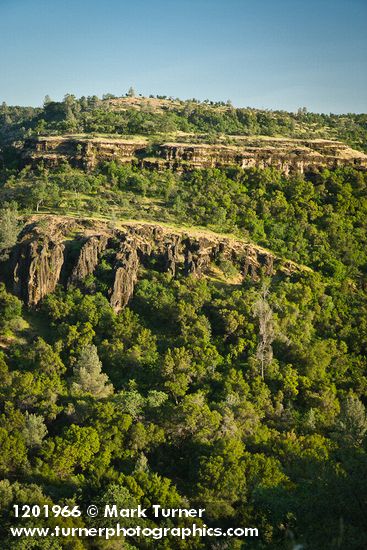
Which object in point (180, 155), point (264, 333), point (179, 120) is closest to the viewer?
point (264, 333)

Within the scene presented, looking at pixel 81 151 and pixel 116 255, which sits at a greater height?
pixel 81 151

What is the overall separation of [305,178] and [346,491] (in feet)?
222

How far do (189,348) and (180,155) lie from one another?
4120 cm

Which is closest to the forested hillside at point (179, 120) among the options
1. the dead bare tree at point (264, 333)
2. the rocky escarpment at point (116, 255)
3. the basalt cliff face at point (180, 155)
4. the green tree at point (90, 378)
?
the basalt cliff face at point (180, 155)

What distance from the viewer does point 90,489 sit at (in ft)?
108

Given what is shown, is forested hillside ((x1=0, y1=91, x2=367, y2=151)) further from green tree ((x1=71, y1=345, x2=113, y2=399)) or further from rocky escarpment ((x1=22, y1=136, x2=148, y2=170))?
green tree ((x1=71, y1=345, x2=113, y2=399))

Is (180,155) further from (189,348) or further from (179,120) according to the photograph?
(189,348)

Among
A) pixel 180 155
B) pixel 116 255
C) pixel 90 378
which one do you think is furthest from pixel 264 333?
pixel 180 155

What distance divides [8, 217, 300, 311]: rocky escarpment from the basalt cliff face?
20.7 metres

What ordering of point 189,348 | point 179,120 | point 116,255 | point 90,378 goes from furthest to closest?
point 179,120 → point 116,255 → point 189,348 → point 90,378

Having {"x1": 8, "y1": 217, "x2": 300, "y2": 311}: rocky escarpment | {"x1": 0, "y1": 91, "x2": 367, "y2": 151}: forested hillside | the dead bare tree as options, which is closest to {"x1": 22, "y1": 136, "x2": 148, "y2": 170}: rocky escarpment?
{"x1": 0, "y1": 91, "x2": 367, "y2": 151}: forested hillside

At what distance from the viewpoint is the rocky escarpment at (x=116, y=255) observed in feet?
174

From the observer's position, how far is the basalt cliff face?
256 ft

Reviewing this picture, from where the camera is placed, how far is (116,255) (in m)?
55.8
